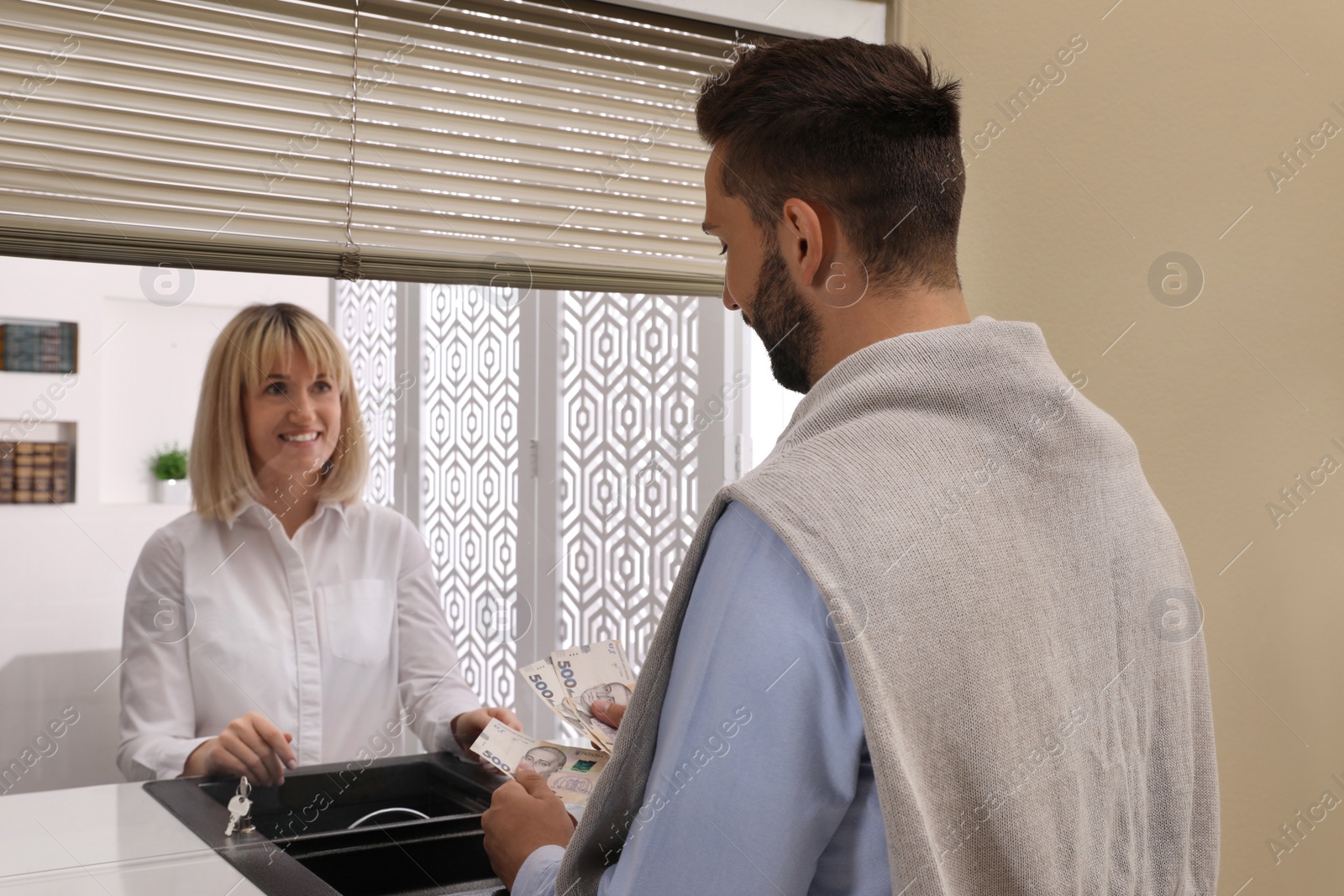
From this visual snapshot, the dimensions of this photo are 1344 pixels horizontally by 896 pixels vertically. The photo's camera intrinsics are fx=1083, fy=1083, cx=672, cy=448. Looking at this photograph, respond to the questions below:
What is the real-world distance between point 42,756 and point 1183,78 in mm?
2114

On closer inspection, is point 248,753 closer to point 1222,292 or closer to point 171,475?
point 171,475

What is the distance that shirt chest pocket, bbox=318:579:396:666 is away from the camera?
163 centimetres

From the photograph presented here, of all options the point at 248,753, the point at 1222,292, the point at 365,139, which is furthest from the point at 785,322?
the point at 1222,292

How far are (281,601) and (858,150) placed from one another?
106cm

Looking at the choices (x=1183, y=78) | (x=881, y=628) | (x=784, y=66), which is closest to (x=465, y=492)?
(x=784, y=66)

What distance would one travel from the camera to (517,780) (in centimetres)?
114

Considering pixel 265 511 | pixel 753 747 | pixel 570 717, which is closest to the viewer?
pixel 753 747

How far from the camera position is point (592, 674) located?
52.1 inches

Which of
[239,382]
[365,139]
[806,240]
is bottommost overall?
[239,382]

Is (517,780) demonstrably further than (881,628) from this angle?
Yes

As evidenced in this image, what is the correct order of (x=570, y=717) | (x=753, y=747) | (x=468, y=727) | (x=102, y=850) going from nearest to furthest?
(x=753, y=747) → (x=570, y=717) → (x=102, y=850) → (x=468, y=727)

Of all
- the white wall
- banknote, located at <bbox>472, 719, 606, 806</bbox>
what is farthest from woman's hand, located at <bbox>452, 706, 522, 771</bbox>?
the white wall

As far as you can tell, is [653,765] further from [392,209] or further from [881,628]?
[392,209]

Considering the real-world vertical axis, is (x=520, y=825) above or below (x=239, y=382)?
below
